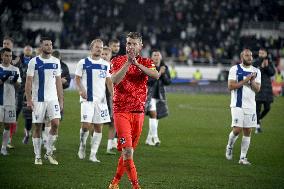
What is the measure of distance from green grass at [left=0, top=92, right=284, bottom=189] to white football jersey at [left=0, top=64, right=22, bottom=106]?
112cm

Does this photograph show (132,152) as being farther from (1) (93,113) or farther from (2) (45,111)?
(1) (93,113)

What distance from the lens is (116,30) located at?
158 feet

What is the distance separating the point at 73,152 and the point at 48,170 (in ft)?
9.35

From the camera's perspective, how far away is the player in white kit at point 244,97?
14367 millimetres

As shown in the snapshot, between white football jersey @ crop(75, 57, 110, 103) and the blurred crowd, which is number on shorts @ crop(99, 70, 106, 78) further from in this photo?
the blurred crowd

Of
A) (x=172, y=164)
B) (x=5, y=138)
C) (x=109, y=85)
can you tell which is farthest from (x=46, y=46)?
(x=172, y=164)

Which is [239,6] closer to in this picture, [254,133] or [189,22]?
[189,22]

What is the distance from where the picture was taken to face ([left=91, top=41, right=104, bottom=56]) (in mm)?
14016

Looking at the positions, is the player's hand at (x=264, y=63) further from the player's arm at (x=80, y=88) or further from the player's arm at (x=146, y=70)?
the player's arm at (x=146, y=70)

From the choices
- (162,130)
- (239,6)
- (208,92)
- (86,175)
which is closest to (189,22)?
(239,6)

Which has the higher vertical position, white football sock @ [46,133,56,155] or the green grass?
white football sock @ [46,133,56,155]

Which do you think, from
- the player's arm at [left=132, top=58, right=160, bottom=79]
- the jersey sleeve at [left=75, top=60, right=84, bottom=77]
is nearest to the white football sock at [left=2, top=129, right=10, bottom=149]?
the jersey sleeve at [left=75, top=60, right=84, bottom=77]

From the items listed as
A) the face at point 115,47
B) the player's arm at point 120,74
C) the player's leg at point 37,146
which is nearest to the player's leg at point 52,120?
the player's leg at point 37,146

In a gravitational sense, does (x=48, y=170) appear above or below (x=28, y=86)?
below
